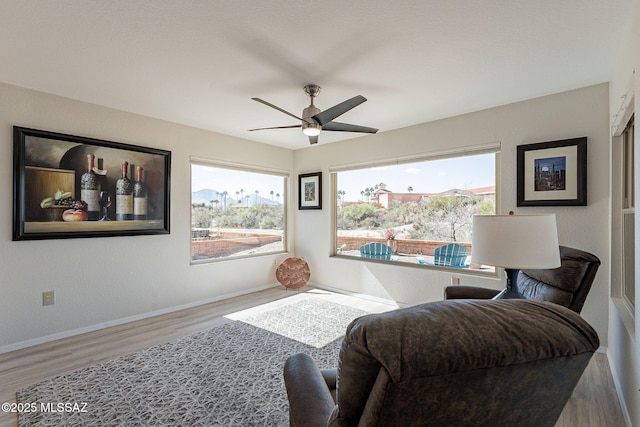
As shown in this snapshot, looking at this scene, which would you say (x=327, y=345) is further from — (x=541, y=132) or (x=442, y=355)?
(x=541, y=132)

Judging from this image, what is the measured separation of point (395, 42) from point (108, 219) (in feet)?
10.9

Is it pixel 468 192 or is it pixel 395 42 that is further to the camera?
pixel 468 192

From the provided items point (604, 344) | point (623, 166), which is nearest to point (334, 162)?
point (623, 166)

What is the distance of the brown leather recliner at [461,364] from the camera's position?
0.64m

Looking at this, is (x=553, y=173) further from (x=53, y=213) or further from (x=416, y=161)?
(x=53, y=213)

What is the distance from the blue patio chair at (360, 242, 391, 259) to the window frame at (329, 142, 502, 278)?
0.27 feet

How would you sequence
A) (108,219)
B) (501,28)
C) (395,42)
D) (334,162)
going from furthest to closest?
(334,162) < (108,219) < (395,42) < (501,28)

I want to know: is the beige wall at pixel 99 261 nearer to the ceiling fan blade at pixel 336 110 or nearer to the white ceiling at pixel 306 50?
the white ceiling at pixel 306 50

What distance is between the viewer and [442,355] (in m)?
0.64

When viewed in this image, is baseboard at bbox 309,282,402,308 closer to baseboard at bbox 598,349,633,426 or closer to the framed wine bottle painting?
baseboard at bbox 598,349,633,426

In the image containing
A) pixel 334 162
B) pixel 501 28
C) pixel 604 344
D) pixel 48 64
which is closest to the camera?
pixel 501 28

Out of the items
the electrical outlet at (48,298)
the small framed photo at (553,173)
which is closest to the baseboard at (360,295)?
the small framed photo at (553,173)

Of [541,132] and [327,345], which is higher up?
[541,132]

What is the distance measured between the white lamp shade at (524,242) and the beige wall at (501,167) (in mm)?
1778
